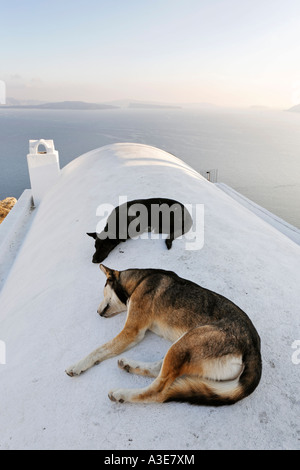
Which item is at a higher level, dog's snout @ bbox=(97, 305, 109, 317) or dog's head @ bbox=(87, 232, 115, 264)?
dog's head @ bbox=(87, 232, 115, 264)

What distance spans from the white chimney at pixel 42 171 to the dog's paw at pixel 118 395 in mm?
16043

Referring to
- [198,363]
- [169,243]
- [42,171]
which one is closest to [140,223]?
[169,243]

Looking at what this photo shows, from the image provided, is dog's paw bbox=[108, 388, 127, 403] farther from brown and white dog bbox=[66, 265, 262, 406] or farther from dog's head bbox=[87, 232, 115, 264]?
dog's head bbox=[87, 232, 115, 264]

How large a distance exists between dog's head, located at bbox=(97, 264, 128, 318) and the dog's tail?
1.46m

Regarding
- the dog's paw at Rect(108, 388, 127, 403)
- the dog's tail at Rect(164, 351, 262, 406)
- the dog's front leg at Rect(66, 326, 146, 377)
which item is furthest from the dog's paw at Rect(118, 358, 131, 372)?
the dog's tail at Rect(164, 351, 262, 406)

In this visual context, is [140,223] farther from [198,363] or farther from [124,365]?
[198,363]

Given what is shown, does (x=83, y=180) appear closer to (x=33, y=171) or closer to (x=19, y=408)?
(x=33, y=171)

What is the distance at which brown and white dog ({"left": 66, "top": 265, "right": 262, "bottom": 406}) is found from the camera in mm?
2760

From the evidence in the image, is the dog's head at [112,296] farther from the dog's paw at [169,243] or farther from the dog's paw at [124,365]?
the dog's paw at [169,243]

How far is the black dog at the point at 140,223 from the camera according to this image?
A: 6383 millimetres

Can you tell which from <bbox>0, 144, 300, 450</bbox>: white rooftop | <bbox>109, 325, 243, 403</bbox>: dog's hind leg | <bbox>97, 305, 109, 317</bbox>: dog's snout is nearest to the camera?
<bbox>109, 325, 243, 403</bbox>: dog's hind leg

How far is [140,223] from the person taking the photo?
6.67 metres
